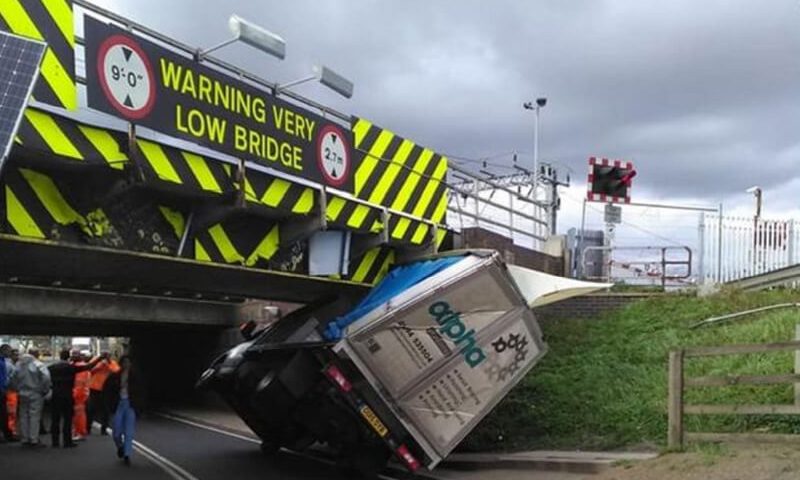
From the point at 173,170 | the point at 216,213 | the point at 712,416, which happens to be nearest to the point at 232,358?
the point at 216,213

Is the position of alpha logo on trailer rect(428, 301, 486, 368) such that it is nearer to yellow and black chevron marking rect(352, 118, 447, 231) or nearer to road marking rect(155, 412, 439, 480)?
yellow and black chevron marking rect(352, 118, 447, 231)

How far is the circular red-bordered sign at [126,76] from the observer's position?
7.07 m

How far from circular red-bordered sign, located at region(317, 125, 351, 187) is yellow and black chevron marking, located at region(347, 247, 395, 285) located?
1.71 meters

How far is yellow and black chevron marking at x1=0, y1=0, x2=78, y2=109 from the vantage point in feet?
21.5

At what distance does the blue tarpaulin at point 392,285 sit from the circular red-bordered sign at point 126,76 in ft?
12.2

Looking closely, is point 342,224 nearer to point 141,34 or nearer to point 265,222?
point 265,222

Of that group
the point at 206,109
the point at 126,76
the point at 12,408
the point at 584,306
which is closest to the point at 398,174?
the point at 206,109

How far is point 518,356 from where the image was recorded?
1066 centimetres

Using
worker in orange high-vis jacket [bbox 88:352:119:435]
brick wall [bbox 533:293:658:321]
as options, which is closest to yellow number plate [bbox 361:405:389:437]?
worker in orange high-vis jacket [bbox 88:352:119:435]

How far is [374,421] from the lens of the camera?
10.1 meters

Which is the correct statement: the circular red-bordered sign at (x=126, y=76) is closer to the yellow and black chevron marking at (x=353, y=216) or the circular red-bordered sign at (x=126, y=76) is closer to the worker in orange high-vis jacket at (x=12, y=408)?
the yellow and black chevron marking at (x=353, y=216)

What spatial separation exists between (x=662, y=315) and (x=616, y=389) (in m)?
3.40

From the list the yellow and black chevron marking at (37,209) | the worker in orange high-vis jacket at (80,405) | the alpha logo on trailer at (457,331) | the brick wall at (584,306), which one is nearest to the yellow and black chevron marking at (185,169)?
the yellow and black chevron marking at (37,209)

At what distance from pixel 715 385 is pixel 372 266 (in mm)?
4463
